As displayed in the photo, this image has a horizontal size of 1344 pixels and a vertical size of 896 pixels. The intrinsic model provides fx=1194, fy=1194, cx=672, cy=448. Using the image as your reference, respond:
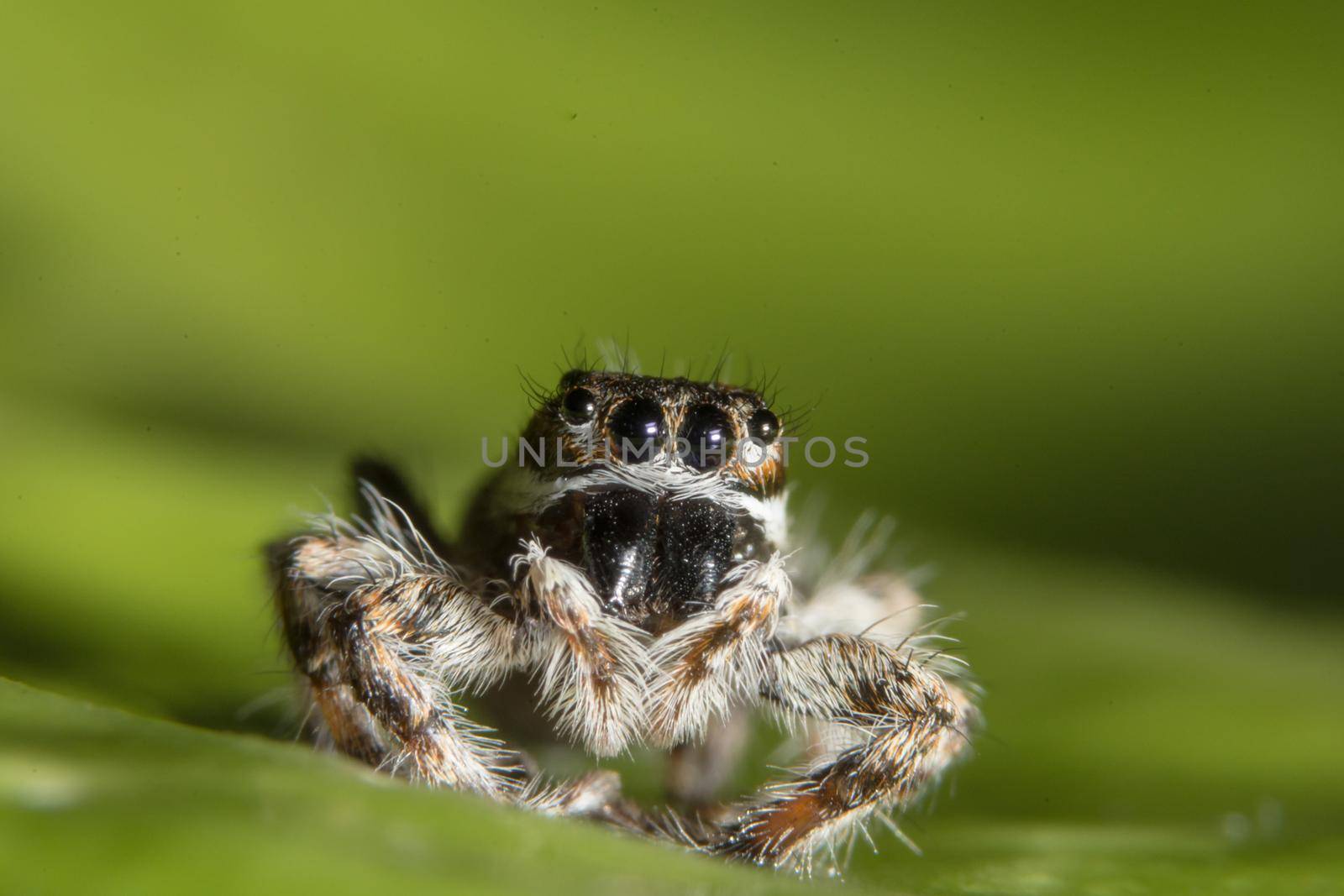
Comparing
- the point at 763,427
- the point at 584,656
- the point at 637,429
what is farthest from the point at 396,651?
the point at 763,427

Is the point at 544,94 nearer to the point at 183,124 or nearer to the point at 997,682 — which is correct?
the point at 183,124

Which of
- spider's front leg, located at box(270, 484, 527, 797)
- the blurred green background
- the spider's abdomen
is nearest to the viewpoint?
spider's front leg, located at box(270, 484, 527, 797)

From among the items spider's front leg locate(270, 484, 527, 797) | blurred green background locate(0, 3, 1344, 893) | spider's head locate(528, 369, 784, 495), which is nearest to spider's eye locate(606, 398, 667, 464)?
spider's head locate(528, 369, 784, 495)

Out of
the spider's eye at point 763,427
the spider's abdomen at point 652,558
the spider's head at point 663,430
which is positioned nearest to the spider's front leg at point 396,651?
the spider's abdomen at point 652,558

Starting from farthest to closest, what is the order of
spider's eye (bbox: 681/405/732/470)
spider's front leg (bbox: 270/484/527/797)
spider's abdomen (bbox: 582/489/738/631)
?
spider's eye (bbox: 681/405/732/470) → spider's abdomen (bbox: 582/489/738/631) → spider's front leg (bbox: 270/484/527/797)

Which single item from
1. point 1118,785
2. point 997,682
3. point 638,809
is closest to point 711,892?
point 638,809

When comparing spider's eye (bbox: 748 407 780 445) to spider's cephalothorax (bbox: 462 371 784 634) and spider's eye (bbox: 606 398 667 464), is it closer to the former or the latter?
spider's cephalothorax (bbox: 462 371 784 634)

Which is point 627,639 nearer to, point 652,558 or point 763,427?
point 652,558
